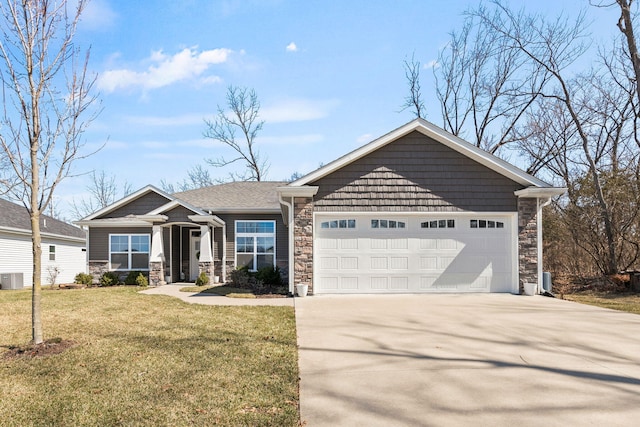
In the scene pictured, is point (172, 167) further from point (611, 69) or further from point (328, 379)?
point (328, 379)

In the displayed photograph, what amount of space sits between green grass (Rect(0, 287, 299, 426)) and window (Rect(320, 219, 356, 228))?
12.6ft

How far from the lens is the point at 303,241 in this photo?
11.6 m

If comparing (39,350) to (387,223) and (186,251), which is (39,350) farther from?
(186,251)

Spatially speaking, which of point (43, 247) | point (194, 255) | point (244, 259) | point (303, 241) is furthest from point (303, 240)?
point (43, 247)

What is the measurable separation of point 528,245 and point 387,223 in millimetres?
4051

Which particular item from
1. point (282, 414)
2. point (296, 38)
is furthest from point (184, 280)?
point (282, 414)

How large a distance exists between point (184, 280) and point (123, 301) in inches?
275

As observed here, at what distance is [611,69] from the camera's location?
57.4ft

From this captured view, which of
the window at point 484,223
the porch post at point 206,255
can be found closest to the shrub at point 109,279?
the porch post at point 206,255

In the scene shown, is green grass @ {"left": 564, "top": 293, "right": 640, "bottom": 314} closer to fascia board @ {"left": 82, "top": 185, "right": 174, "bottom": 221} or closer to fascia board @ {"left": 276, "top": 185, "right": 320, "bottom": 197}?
fascia board @ {"left": 276, "top": 185, "right": 320, "bottom": 197}

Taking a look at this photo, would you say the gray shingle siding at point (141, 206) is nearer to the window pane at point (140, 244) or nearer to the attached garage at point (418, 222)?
the window pane at point (140, 244)

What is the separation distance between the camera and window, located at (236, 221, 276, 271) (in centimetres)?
1700

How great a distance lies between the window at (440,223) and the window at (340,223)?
79.2 inches

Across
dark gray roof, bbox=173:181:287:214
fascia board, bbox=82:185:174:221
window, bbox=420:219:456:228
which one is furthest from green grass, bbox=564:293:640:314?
fascia board, bbox=82:185:174:221
